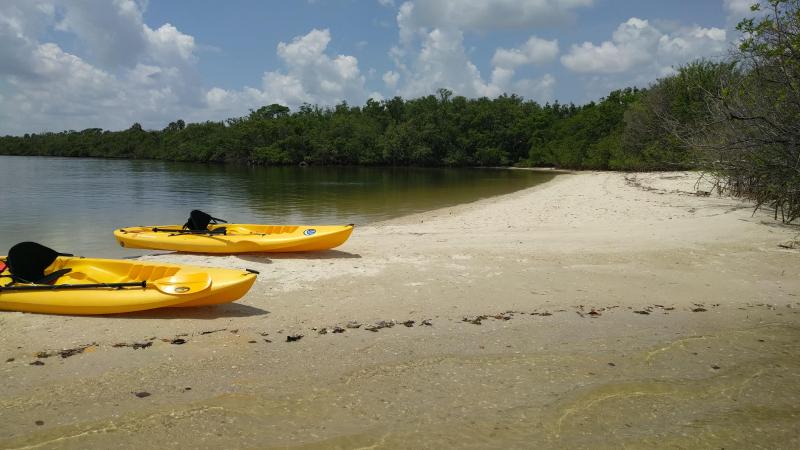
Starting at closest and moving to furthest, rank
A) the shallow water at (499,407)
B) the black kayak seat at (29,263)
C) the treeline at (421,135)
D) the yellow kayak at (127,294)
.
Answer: the shallow water at (499,407) < the yellow kayak at (127,294) < the black kayak seat at (29,263) < the treeline at (421,135)

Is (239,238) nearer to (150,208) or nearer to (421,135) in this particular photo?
(150,208)

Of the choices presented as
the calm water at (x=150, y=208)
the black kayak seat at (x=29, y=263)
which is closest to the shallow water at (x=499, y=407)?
the black kayak seat at (x=29, y=263)

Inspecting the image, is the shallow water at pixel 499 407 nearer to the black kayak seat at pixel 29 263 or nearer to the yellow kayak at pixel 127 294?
the yellow kayak at pixel 127 294

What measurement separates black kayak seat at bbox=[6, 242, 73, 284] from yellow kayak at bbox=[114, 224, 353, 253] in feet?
11.2

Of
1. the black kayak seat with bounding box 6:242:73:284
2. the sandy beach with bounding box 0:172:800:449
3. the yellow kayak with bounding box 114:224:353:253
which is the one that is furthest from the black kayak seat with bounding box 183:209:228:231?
the black kayak seat with bounding box 6:242:73:284

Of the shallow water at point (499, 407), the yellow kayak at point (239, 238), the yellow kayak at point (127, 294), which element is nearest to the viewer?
the shallow water at point (499, 407)

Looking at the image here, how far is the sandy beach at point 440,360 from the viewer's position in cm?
409

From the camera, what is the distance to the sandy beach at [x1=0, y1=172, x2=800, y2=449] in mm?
4090

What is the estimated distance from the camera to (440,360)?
5.48 m

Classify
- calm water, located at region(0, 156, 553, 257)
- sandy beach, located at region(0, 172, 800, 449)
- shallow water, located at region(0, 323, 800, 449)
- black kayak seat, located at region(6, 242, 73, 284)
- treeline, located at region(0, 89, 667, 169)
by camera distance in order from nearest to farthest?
1. shallow water, located at region(0, 323, 800, 449)
2. sandy beach, located at region(0, 172, 800, 449)
3. black kayak seat, located at region(6, 242, 73, 284)
4. calm water, located at region(0, 156, 553, 257)
5. treeline, located at region(0, 89, 667, 169)

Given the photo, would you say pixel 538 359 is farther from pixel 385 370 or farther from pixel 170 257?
pixel 170 257

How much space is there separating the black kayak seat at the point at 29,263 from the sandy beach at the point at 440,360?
771 millimetres

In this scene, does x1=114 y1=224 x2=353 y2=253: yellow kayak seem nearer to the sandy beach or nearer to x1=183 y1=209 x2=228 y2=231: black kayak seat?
x1=183 y1=209 x2=228 y2=231: black kayak seat

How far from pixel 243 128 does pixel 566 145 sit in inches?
2045
